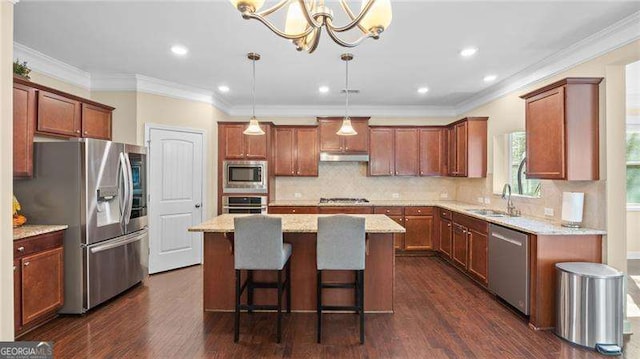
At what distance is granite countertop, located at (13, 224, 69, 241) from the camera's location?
106 inches

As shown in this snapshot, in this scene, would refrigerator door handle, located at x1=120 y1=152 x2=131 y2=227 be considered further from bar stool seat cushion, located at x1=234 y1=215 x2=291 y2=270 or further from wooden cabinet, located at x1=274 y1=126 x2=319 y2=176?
wooden cabinet, located at x1=274 y1=126 x2=319 y2=176

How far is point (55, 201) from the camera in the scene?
317 centimetres

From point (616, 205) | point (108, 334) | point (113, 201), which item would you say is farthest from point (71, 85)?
point (616, 205)

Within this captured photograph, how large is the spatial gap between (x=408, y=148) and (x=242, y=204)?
3.13 meters

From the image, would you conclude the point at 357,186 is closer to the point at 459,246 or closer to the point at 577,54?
the point at 459,246

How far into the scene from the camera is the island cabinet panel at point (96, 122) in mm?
3793

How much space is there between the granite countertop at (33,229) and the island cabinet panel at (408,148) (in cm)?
492

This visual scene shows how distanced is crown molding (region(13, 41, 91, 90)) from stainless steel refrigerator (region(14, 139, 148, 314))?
3.67 ft

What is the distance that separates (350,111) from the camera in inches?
239

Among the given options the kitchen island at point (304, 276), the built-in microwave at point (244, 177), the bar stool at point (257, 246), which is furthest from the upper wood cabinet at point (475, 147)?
the bar stool at point (257, 246)

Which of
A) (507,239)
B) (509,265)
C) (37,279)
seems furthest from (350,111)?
(37,279)

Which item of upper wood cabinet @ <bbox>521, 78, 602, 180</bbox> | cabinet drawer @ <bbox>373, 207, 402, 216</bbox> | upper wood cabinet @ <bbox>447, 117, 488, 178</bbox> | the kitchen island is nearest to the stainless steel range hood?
cabinet drawer @ <bbox>373, 207, 402, 216</bbox>

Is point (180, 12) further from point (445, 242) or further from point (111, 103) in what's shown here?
point (445, 242)

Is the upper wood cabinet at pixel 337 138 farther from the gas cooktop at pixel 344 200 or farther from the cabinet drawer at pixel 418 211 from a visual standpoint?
the cabinet drawer at pixel 418 211
